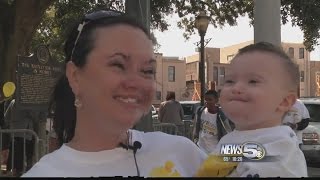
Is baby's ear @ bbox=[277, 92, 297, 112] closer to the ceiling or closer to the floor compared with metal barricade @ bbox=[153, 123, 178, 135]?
closer to the ceiling

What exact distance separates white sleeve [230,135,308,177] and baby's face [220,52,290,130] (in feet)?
0.31

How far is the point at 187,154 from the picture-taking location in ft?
5.27

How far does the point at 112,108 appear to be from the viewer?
1.43 m

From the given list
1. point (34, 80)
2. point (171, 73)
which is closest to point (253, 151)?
point (34, 80)

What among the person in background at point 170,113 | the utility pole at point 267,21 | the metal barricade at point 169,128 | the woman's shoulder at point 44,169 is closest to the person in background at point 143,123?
the woman's shoulder at point 44,169

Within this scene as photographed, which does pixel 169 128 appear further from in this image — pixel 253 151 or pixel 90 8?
pixel 253 151

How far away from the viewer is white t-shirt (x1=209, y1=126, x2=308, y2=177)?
1321 millimetres

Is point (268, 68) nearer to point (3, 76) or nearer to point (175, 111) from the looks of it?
point (3, 76)

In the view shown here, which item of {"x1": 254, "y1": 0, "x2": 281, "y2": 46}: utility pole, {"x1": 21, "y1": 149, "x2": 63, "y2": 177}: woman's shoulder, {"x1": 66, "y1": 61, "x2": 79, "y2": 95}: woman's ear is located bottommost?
{"x1": 21, "y1": 149, "x2": 63, "y2": 177}: woman's shoulder

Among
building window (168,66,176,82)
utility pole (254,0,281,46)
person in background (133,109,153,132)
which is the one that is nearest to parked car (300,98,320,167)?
utility pole (254,0,281,46)

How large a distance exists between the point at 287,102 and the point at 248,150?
0.83 feet

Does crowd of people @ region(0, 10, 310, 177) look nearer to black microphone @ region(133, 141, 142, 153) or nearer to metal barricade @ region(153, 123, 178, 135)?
black microphone @ region(133, 141, 142, 153)

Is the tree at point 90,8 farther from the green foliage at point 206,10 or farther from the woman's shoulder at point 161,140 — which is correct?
the woman's shoulder at point 161,140

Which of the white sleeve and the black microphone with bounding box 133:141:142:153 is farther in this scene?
the black microphone with bounding box 133:141:142:153
